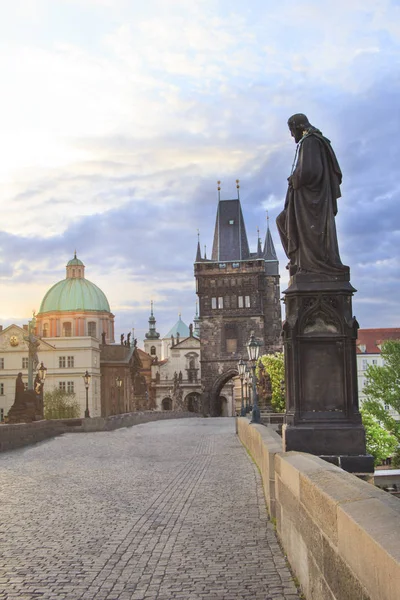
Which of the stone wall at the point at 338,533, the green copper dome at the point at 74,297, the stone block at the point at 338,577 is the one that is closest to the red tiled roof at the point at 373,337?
the green copper dome at the point at 74,297

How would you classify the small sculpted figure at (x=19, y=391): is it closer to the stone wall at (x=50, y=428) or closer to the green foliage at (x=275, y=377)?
the stone wall at (x=50, y=428)

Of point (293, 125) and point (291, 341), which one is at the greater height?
point (293, 125)

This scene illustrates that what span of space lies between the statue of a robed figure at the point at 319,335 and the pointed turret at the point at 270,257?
3872 inches

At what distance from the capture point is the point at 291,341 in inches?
309

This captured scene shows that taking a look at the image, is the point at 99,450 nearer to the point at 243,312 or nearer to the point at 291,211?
the point at 291,211

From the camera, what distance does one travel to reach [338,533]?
12.8ft

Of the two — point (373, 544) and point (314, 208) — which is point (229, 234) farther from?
point (373, 544)

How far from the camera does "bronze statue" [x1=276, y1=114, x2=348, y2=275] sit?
8.13 meters

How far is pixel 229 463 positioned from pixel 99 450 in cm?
713

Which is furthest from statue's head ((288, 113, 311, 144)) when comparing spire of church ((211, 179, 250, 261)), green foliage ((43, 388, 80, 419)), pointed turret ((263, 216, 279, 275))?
pointed turret ((263, 216, 279, 275))

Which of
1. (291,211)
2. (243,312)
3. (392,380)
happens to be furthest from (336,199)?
(243,312)

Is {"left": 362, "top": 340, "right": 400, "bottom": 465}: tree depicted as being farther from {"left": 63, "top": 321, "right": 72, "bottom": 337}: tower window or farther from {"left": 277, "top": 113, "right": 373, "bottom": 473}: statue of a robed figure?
{"left": 63, "top": 321, "right": 72, "bottom": 337}: tower window

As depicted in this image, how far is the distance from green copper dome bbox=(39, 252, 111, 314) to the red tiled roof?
37.2m

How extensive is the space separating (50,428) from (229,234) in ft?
246
